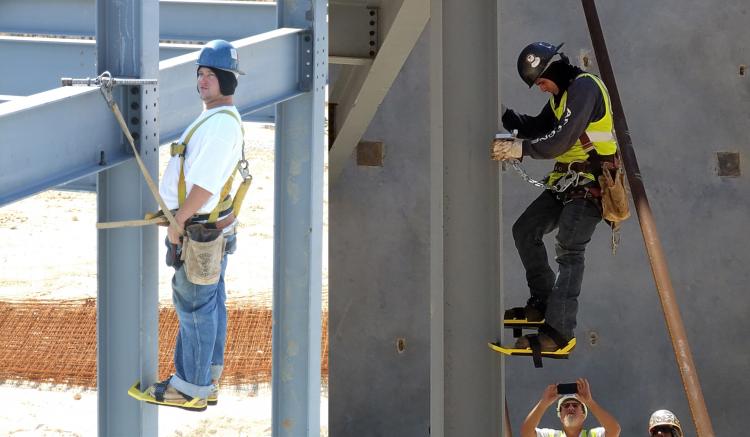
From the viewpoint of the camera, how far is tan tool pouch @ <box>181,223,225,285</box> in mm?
5691

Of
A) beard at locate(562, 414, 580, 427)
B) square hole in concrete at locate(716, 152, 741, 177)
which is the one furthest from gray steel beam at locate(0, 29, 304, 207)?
square hole in concrete at locate(716, 152, 741, 177)

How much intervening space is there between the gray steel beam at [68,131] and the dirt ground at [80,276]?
9321mm

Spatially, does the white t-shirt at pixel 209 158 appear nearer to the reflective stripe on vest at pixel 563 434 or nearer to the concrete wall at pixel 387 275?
the reflective stripe on vest at pixel 563 434

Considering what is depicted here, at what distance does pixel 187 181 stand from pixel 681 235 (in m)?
8.35

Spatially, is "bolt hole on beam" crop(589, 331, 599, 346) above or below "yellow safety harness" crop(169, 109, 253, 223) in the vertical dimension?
below

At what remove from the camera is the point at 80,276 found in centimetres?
2003

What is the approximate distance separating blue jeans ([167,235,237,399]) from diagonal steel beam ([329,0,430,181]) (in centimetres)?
375

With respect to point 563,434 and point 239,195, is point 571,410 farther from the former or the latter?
point 239,195

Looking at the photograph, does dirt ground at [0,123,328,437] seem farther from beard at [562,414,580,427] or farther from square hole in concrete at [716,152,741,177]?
beard at [562,414,580,427]

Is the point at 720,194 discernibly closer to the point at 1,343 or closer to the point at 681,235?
the point at 681,235

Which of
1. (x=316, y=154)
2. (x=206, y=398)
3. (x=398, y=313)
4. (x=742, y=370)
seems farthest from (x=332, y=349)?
(x=206, y=398)

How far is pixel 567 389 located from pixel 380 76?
4.06 metres

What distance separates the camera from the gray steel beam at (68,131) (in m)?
4.80

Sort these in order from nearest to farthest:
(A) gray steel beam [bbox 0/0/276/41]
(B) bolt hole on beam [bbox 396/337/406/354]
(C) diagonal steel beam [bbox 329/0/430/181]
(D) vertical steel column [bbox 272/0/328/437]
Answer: (D) vertical steel column [bbox 272/0/328/437]
(C) diagonal steel beam [bbox 329/0/430/181]
(A) gray steel beam [bbox 0/0/276/41]
(B) bolt hole on beam [bbox 396/337/406/354]
